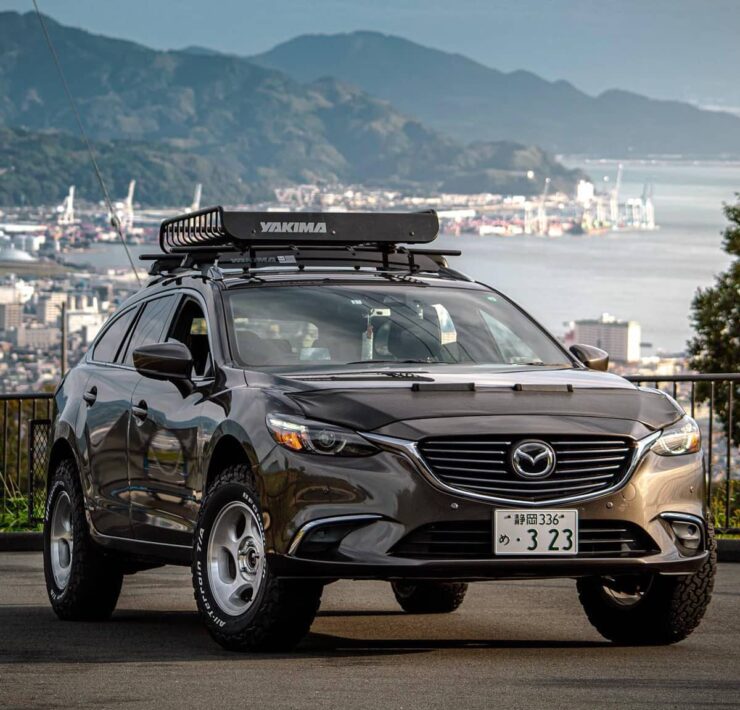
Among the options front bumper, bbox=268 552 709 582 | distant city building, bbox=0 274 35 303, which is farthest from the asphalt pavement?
distant city building, bbox=0 274 35 303

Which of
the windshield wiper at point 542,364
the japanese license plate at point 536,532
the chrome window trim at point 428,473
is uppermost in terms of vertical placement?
the windshield wiper at point 542,364

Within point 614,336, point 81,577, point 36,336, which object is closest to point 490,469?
point 81,577

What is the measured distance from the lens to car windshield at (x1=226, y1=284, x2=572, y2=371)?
8.20 metres

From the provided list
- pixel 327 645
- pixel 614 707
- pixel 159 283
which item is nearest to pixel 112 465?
pixel 159 283

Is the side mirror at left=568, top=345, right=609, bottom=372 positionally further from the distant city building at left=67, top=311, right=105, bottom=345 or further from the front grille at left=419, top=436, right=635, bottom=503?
the distant city building at left=67, top=311, right=105, bottom=345

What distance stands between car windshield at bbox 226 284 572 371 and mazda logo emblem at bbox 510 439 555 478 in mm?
1187

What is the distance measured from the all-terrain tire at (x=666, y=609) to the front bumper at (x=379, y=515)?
0.62 meters

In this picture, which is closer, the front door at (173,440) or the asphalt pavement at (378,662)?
the asphalt pavement at (378,662)

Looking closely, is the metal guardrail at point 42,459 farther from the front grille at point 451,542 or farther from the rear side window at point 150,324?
the front grille at point 451,542

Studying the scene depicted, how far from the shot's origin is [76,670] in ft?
23.7

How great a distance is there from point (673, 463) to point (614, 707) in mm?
1502

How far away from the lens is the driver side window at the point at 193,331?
8.76m

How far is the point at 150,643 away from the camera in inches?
324

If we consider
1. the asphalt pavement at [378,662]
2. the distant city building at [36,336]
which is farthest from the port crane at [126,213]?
the asphalt pavement at [378,662]
